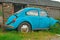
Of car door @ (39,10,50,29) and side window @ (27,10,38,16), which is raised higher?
side window @ (27,10,38,16)

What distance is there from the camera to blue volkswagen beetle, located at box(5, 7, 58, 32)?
14.4 meters

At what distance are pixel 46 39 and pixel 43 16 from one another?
3.46m

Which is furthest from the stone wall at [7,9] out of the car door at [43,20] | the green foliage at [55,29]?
the green foliage at [55,29]

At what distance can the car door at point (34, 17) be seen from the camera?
1496 cm

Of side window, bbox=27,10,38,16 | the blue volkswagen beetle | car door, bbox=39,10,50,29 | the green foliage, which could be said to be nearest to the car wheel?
the blue volkswagen beetle

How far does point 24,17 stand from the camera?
14625 mm

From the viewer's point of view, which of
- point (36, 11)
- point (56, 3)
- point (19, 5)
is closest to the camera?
point (36, 11)

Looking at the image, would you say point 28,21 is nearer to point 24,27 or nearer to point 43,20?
point 24,27

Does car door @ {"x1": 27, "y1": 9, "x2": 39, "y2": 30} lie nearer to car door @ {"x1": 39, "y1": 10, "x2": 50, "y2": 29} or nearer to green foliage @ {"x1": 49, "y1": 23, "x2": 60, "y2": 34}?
car door @ {"x1": 39, "y1": 10, "x2": 50, "y2": 29}

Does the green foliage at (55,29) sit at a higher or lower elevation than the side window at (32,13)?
lower

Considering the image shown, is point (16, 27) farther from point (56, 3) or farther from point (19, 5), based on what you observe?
point (56, 3)

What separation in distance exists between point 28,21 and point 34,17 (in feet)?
1.65

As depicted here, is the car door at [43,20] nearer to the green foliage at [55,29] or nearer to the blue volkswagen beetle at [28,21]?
the blue volkswagen beetle at [28,21]

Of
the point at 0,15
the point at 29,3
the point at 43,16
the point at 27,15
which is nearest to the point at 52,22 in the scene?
the point at 43,16
